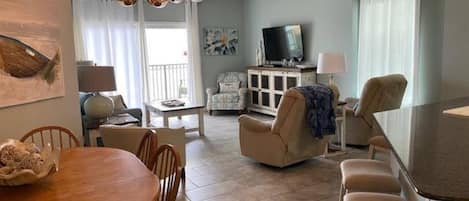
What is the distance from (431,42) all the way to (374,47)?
0.90m

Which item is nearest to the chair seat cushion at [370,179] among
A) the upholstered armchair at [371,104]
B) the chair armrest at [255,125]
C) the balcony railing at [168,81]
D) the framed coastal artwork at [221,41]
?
the chair armrest at [255,125]

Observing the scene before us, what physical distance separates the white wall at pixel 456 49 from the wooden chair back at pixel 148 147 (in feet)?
13.0

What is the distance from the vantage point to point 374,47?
573 centimetres

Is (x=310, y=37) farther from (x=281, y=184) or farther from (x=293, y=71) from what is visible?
(x=281, y=184)

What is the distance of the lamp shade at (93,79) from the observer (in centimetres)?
381

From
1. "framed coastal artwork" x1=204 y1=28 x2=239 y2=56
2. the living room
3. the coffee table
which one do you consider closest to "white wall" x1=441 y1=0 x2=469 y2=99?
the living room

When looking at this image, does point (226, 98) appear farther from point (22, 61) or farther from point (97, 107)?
point (22, 61)

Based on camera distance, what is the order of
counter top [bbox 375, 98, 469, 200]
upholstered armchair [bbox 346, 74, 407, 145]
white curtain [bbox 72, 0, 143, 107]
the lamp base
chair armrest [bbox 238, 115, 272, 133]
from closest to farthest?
counter top [bbox 375, 98, 469, 200], the lamp base, chair armrest [bbox 238, 115, 272, 133], upholstered armchair [bbox 346, 74, 407, 145], white curtain [bbox 72, 0, 143, 107]

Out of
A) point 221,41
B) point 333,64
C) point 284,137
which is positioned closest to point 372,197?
point 284,137

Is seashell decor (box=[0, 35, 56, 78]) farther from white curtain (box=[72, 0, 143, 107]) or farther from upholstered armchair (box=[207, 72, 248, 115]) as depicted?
upholstered armchair (box=[207, 72, 248, 115])

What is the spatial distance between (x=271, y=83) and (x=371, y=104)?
8.90ft

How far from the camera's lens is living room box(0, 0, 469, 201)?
1.96 meters

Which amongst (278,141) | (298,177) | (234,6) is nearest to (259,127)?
(278,141)

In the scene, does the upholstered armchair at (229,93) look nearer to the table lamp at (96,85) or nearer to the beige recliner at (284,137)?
the beige recliner at (284,137)
